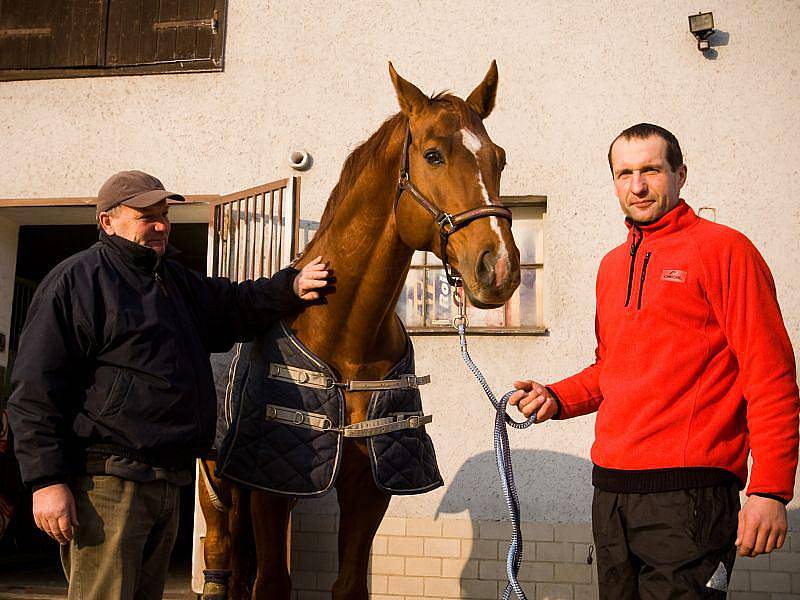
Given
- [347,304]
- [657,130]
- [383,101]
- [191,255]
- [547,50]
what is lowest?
[347,304]

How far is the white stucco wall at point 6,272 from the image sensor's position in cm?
575

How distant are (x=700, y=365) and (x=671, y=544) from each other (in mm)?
396

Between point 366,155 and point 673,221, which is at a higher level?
Answer: point 366,155

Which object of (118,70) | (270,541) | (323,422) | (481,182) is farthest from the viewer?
(118,70)

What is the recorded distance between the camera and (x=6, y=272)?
5840mm

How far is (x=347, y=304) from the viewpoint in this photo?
8.79ft

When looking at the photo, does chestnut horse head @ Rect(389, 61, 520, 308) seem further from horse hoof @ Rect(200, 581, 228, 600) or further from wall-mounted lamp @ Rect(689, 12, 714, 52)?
wall-mounted lamp @ Rect(689, 12, 714, 52)

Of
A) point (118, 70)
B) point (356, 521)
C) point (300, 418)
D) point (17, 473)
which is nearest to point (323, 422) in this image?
point (300, 418)

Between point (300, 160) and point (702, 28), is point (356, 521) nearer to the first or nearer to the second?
point (300, 160)

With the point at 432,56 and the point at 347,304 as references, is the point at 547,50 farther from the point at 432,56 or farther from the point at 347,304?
the point at 347,304

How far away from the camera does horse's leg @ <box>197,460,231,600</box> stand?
3752 millimetres

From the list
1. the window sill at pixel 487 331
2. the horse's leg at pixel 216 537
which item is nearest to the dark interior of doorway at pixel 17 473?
the window sill at pixel 487 331

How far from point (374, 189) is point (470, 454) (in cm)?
260

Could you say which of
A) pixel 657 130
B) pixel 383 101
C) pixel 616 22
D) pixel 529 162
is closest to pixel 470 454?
pixel 529 162
